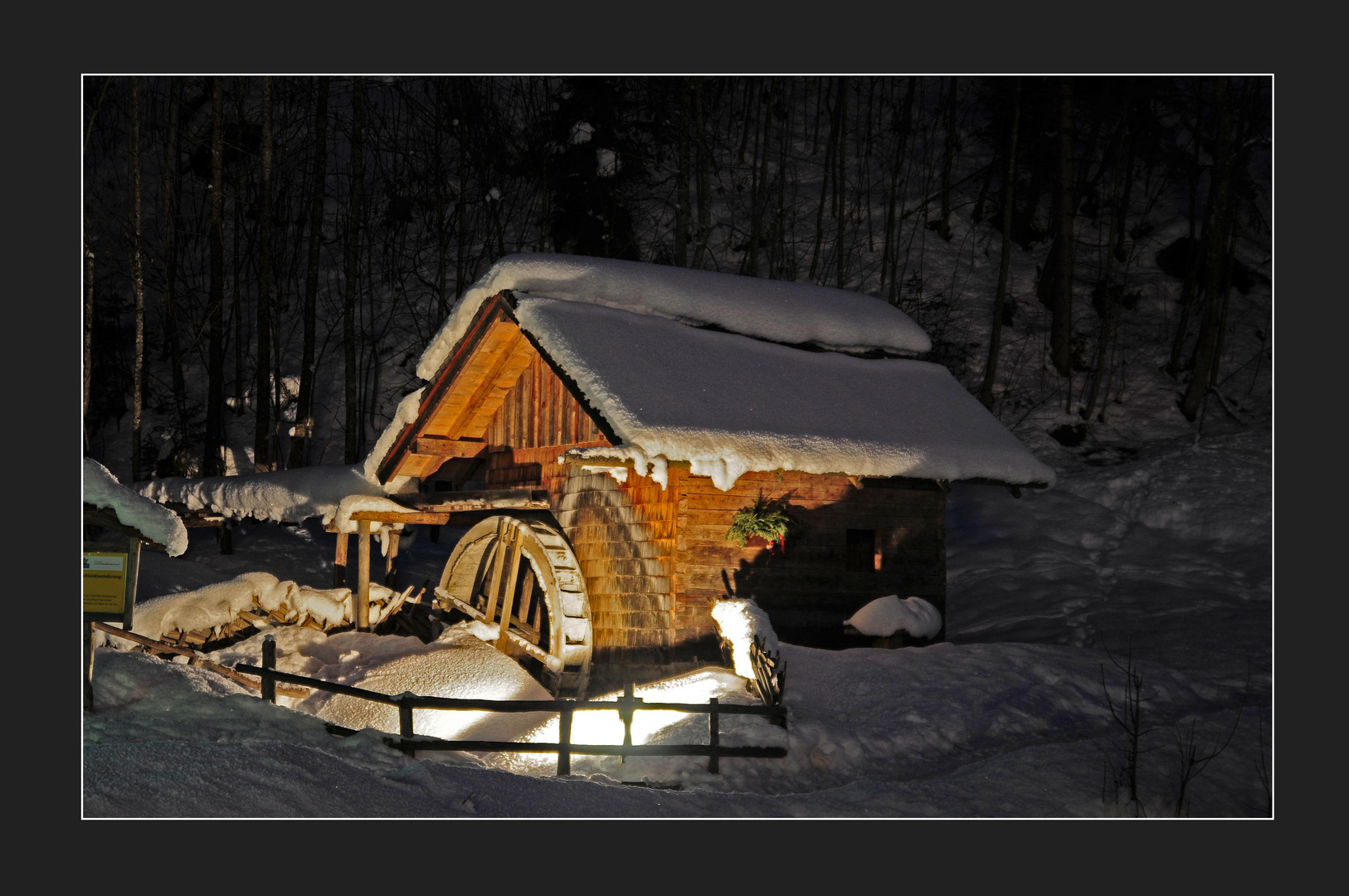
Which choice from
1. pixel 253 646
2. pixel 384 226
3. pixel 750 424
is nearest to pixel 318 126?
pixel 384 226

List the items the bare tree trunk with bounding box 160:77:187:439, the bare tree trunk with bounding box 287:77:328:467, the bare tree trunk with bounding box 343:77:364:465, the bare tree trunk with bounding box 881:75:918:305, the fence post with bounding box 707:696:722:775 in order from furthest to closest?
the bare tree trunk with bounding box 881:75:918:305 < the bare tree trunk with bounding box 160:77:187:439 < the bare tree trunk with bounding box 343:77:364:465 < the bare tree trunk with bounding box 287:77:328:467 < the fence post with bounding box 707:696:722:775

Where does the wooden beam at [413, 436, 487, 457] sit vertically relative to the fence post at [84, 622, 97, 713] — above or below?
above

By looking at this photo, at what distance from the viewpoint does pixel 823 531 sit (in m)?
13.0

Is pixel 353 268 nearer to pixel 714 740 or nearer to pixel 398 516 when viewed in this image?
pixel 398 516

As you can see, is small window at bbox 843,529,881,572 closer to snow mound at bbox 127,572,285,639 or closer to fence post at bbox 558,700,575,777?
fence post at bbox 558,700,575,777

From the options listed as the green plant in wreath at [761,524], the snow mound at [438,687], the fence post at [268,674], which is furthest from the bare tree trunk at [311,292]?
the green plant in wreath at [761,524]

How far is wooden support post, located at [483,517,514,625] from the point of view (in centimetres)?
1568

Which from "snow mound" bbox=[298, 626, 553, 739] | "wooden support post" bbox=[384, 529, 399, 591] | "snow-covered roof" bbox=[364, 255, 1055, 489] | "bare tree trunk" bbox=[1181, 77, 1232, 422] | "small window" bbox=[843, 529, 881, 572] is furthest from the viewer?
"bare tree trunk" bbox=[1181, 77, 1232, 422]

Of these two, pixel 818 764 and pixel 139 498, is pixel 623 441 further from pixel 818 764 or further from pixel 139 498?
pixel 139 498

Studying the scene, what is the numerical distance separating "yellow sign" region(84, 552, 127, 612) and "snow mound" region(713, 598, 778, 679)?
17.8 feet

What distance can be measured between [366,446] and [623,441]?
18925 millimetres

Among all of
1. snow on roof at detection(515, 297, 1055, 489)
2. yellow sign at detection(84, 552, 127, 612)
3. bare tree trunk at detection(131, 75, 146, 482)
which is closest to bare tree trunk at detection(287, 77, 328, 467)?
bare tree trunk at detection(131, 75, 146, 482)

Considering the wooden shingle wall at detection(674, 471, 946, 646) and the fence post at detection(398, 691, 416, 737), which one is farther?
the wooden shingle wall at detection(674, 471, 946, 646)

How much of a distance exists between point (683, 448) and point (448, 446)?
19.0 ft
